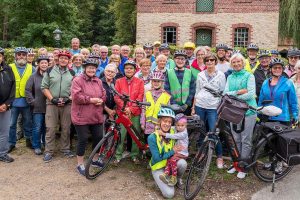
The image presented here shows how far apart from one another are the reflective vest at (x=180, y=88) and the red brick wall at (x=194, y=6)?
18762 millimetres

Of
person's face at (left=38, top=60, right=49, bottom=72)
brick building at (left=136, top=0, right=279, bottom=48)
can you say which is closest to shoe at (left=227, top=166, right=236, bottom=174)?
person's face at (left=38, top=60, right=49, bottom=72)

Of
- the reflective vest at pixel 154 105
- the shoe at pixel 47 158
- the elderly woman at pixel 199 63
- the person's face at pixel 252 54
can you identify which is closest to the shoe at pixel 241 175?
the reflective vest at pixel 154 105

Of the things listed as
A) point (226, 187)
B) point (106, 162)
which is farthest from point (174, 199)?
point (106, 162)

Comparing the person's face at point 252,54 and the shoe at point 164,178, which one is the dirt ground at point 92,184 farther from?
the person's face at point 252,54

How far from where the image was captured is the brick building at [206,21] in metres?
23.2

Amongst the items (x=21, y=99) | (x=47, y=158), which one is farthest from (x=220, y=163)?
(x=21, y=99)

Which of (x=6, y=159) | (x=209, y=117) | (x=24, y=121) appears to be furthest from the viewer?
A: (x=24, y=121)

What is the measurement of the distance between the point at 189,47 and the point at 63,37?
2296cm

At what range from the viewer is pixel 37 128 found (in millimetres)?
6578

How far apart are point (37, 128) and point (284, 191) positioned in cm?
467

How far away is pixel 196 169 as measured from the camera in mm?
5086

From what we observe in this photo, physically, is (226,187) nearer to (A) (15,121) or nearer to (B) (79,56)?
(B) (79,56)

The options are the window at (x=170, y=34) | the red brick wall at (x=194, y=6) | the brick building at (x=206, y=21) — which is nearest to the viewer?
the red brick wall at (x=194, y=6)

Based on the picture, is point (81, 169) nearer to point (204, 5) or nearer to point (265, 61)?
point (265, 61)
